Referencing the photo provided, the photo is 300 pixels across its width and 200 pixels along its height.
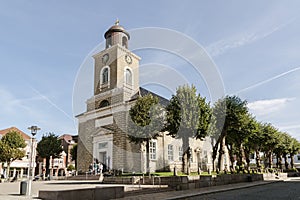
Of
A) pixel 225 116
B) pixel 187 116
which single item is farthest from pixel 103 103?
pixel 225 116

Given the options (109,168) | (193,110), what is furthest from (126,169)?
(193,110)

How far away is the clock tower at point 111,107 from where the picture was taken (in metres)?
30.7

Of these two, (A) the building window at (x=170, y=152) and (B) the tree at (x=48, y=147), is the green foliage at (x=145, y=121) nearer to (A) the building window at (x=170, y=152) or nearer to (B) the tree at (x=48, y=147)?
(A) the building window at (x=170, y=152)

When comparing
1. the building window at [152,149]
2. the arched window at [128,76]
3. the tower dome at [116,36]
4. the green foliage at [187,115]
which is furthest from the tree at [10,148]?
the green foliage at [187,115]

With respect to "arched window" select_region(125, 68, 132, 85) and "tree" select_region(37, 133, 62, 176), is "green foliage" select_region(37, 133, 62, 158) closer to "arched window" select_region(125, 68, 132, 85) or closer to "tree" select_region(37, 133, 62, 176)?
"tree" select_region(37, 133, 62, 176)

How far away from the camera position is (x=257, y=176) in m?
27.5

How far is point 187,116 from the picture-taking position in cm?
2216

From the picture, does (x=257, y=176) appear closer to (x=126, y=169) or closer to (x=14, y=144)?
(x=126, y=169)

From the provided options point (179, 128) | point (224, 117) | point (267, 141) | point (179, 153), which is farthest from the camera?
point (267, 141)

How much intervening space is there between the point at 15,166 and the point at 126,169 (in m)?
31.7

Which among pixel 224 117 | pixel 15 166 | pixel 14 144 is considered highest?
pixel 224 117

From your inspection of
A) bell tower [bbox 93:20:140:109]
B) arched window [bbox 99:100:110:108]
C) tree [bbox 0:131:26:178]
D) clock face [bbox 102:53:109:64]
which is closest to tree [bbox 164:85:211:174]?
bell tower [bbox 93:20:140:109]

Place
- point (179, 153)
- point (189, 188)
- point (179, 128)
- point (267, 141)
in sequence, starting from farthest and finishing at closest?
point (267, 141), point (179, 153), point (179, 128), point (189, 188)

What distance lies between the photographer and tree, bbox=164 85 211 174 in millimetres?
22078
